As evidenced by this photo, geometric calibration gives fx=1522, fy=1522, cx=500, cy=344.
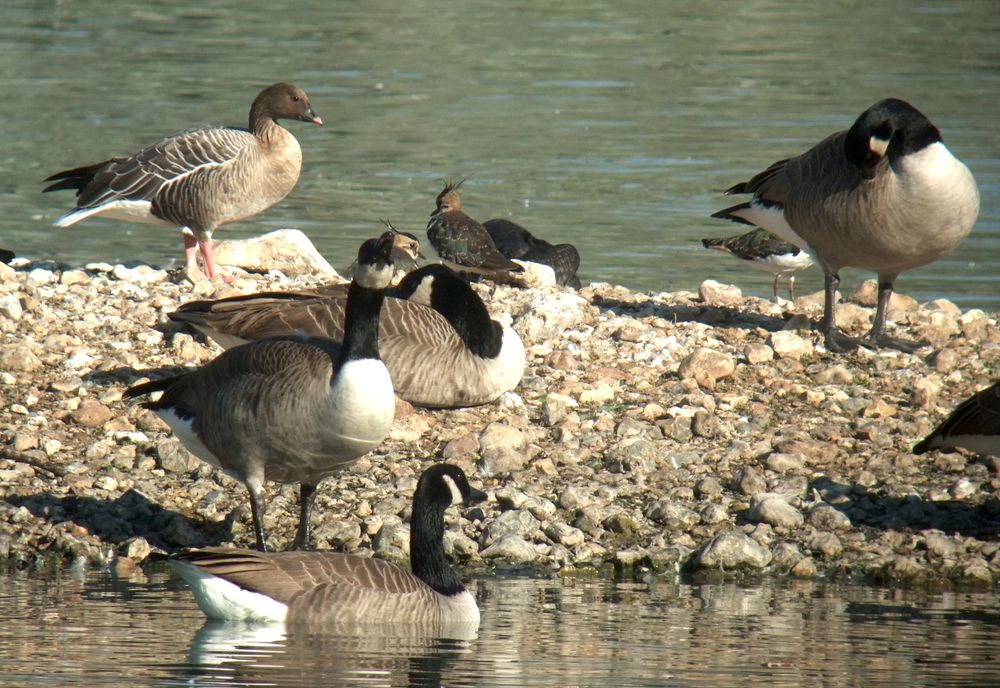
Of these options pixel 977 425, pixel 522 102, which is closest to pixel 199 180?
pixel 977 425

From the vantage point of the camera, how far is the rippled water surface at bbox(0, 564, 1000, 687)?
5.88 m

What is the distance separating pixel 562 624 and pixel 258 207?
685 cm

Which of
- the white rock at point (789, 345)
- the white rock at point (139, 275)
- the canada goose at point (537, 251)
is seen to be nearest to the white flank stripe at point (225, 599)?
the white rock at point (789, 345)

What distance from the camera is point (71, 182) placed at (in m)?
13.1

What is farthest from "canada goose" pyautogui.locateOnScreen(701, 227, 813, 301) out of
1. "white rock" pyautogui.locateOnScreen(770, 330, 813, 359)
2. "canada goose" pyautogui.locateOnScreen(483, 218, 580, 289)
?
"white rock" pyautogui.locateOnScreen(770, 330, 813, 359)

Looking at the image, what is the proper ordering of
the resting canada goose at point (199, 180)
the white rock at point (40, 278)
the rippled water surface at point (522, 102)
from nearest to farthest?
1. the white rock at point (40, 278)
2. the resting canada goose at point (199, 180)
3. the rippled water surface at point (522, 102)

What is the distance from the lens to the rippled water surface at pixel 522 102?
17.8m

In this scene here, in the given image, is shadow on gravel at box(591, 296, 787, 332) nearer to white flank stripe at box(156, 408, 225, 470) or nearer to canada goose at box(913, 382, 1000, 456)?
canada goose at box(913, 382, 1000, 456)

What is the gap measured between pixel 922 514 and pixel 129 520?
14.0ft

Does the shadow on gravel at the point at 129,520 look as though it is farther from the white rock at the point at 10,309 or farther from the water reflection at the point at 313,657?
the white rock at the point at 10,309

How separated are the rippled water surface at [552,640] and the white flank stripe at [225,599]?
7 cm

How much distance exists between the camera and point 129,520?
8109mm

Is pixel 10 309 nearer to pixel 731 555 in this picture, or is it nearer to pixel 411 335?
pixel 411 335

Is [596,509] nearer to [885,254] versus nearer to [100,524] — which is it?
[100,524]
